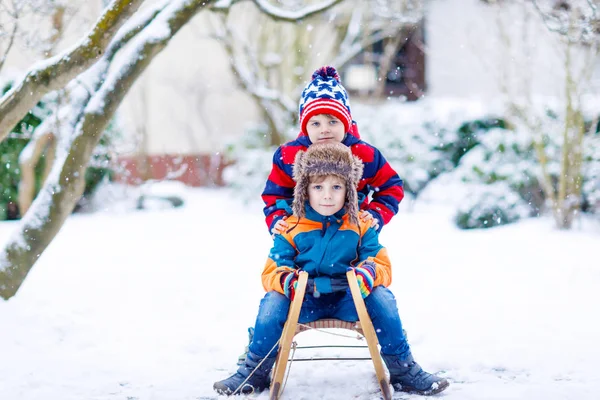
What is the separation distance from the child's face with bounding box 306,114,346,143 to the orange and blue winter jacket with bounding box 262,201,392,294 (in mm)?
344

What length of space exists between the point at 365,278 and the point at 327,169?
52 centimetres

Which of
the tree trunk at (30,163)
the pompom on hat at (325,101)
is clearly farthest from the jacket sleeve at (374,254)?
the tree trunk at (30,163)

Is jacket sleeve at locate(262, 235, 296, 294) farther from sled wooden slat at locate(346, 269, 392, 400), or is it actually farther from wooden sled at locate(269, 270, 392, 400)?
sled wooden slat at locate(346, 269, 392, 400)

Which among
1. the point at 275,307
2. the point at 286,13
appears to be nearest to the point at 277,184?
the point at 275,307

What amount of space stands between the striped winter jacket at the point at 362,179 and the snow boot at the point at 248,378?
700 millimetres

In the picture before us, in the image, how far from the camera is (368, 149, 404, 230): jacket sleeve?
130 inches

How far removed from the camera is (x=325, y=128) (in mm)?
3189

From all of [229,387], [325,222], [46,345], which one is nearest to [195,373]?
[229,387]

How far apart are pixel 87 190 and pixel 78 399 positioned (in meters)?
6.50

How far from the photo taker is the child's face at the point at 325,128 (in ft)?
10.5

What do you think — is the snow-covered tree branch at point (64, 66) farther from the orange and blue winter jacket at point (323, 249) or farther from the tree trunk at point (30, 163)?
the tree trunk at point (30, 163)

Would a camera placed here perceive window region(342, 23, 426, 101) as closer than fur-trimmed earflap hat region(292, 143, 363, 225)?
No

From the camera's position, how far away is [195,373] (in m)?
3.69

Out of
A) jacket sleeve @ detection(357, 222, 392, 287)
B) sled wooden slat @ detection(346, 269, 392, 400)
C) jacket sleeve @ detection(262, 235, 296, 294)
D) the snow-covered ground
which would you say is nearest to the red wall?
the snow-covered ground
